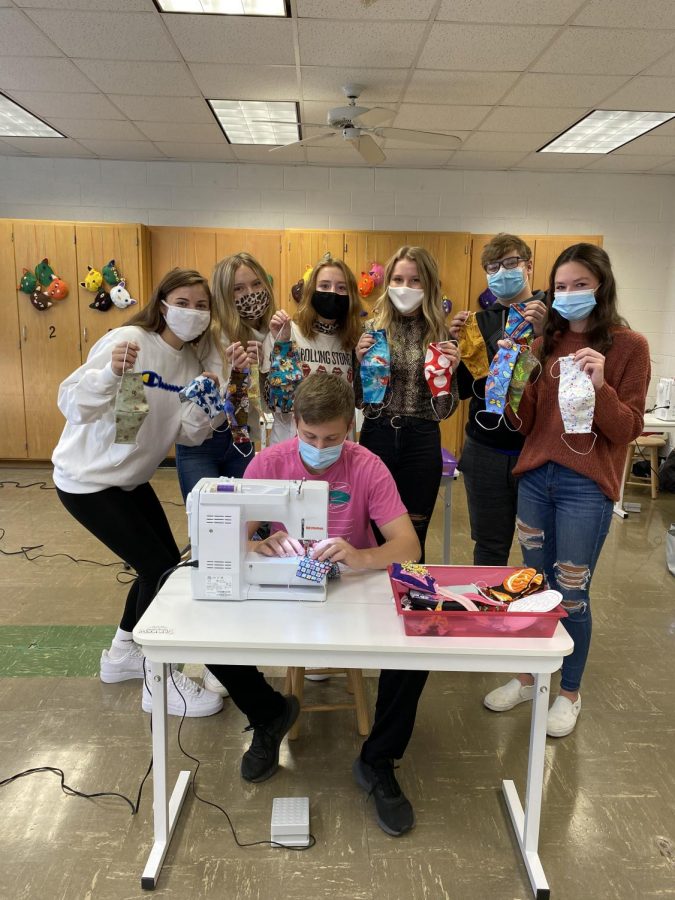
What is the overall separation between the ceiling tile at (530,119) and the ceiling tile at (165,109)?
83.1 inches

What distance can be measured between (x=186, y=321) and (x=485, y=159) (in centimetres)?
452

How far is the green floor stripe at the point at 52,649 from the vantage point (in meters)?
2.55

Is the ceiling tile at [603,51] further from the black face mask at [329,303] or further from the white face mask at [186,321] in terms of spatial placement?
the white face mask at [186,321]

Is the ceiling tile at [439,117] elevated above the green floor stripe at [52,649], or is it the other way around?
the ceiling tile at [439,117]

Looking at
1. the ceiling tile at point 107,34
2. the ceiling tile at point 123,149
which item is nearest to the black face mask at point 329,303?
the ceiling tile at point 107,34

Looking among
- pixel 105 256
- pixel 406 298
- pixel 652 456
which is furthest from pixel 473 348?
pixel 105 256

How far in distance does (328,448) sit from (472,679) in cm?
137

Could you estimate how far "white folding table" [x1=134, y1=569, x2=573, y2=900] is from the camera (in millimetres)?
1386

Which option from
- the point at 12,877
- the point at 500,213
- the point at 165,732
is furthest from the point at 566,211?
the point at 12,877

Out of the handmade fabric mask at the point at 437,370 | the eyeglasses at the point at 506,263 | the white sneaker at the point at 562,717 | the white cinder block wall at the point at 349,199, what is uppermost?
the white cinder block wall at the point at 349,199

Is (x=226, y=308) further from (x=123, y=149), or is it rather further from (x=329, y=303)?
(x=123, y=149)

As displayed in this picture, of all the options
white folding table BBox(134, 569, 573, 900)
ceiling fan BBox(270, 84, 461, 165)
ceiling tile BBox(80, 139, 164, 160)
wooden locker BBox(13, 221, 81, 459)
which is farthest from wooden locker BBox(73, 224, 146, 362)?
white folding table BBox(134, 569, 573, 900)

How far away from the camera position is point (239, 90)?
405 cm

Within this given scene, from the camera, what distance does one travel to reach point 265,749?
1958 mm
